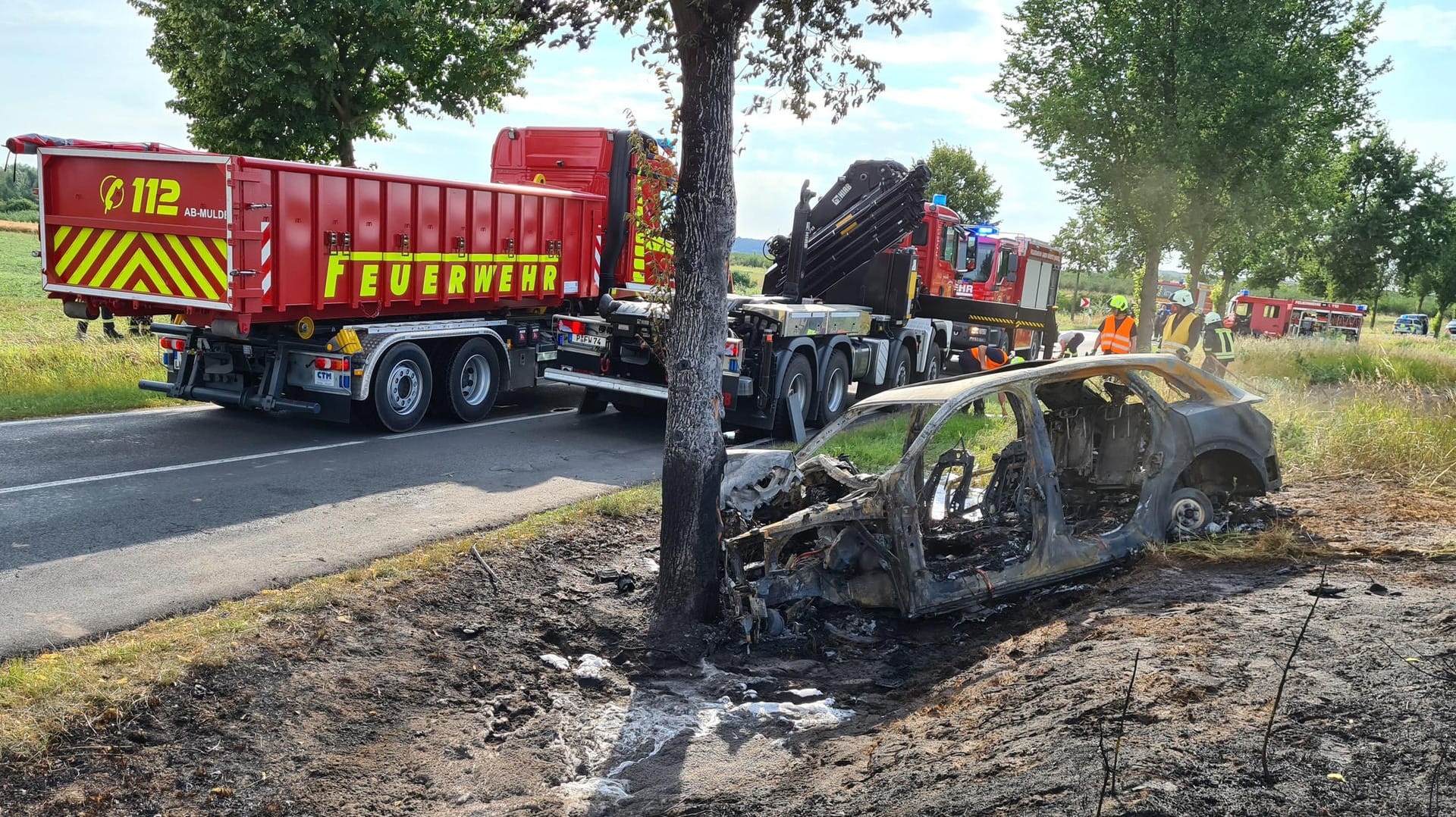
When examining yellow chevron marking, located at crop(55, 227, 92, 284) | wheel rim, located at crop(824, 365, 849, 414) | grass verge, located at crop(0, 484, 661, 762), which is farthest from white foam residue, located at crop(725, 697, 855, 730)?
yellow chevron marking, located at crop(55, 227, 92, 284)

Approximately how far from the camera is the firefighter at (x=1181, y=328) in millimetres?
12438

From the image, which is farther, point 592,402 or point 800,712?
point 592,402

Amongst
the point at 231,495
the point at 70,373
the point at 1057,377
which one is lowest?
the point at 231,495

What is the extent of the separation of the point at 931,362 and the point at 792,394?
195 inches

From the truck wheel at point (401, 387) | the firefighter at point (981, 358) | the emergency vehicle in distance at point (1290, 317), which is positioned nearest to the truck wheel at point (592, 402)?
the truck wheel at point (401, 387)

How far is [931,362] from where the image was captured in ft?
54.9

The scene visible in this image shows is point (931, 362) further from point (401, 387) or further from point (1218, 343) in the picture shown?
point (401, 387)

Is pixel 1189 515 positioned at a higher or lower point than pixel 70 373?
higher

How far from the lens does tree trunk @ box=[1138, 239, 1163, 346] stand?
24625mm

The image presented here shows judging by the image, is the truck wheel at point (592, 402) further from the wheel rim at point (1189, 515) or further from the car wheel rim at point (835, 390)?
the wheel rim at point (1189, 515)

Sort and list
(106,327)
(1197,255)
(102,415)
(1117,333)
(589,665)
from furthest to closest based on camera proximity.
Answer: (1197,255) → (106,327) → (1117,333) → (102,415) → (589,665)

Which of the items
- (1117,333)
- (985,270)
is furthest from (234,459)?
(985,270)

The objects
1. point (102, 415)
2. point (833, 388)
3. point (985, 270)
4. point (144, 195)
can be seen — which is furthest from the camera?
point (985, 270)

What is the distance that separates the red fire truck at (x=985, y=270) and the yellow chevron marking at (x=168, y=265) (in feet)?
32.1
